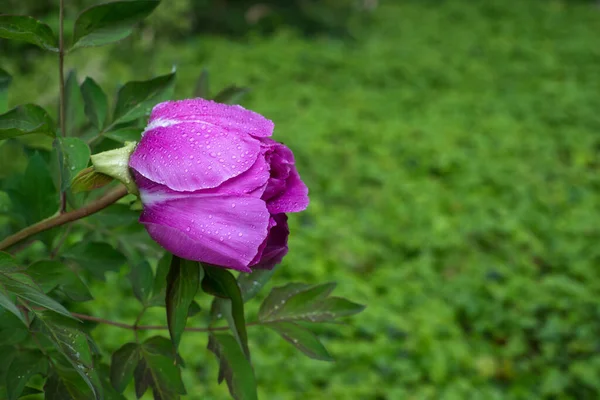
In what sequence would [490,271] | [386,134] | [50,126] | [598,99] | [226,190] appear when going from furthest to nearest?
[598,99] → [386,134] → [490,271] → [50,126] → [226,190]

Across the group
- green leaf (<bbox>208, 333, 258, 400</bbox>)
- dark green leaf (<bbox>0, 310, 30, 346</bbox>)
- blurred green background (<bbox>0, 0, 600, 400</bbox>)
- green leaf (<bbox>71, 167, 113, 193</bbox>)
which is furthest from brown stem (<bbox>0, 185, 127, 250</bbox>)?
blurred green background (<bbox>0, 0, 600, 400</bbox>)

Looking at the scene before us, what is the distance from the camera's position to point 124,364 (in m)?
0.83

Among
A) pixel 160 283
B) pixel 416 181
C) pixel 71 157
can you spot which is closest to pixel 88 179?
pixel 71 157

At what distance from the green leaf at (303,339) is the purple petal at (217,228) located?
25cm

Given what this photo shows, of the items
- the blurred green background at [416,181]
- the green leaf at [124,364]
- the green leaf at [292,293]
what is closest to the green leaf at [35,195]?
the green leaf at [124,364]

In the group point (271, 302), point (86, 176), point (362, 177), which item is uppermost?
point (86, 176)

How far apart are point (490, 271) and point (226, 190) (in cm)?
269

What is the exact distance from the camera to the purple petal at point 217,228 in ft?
2.03

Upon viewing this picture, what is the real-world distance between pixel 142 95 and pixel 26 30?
16cm

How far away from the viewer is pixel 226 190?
2.05 feet

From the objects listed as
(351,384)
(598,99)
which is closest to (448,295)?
(351,384)

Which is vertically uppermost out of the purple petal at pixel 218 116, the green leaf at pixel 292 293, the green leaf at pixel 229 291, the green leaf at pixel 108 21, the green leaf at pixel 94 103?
the green leaf at pixel 108 21

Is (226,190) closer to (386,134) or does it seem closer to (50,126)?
(50,126)

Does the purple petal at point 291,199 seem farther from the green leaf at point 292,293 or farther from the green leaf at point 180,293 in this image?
the green leaf at point 292,293
